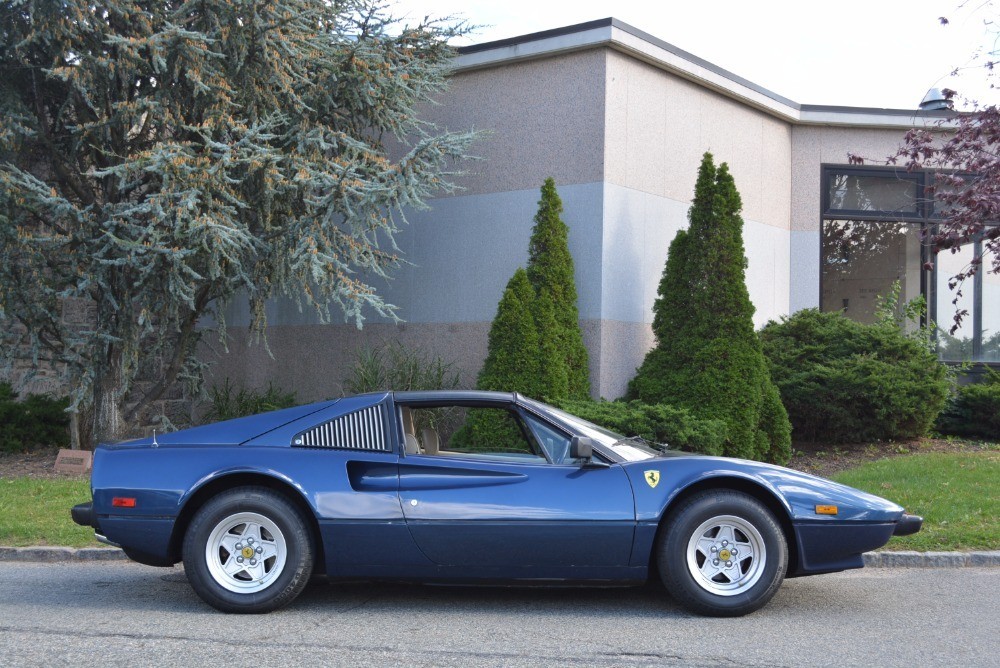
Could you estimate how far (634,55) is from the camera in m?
12.1

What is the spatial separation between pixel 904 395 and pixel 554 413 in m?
7.68

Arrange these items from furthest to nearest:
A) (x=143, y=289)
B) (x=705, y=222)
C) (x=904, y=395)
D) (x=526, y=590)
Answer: (x=904, y=395), (x=705, y=222), (x=143, y=289), (x=526, y=590)

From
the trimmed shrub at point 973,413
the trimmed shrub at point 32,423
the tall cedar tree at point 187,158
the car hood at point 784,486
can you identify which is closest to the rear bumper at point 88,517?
the car hood at point 784,486

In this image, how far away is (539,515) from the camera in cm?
554

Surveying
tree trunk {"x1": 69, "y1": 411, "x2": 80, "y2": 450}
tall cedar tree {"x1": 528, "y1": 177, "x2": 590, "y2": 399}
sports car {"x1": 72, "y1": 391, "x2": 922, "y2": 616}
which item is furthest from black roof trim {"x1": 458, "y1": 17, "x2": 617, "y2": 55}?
sports car {"x1": 72, "y1": 391, "x2": 922, "y2": 616}

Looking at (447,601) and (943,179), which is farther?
(943,179)

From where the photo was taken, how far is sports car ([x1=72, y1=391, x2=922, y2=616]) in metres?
5.55

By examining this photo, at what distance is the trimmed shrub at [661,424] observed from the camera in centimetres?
981

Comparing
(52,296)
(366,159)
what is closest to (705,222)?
(366,159)

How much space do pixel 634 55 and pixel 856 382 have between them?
15.9 ft

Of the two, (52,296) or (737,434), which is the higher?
(52,296)

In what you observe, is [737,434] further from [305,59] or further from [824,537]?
[305,59]

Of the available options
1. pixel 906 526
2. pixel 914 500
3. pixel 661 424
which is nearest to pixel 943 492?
pixel 914 500

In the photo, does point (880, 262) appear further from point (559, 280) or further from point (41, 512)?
point (41, 512)
